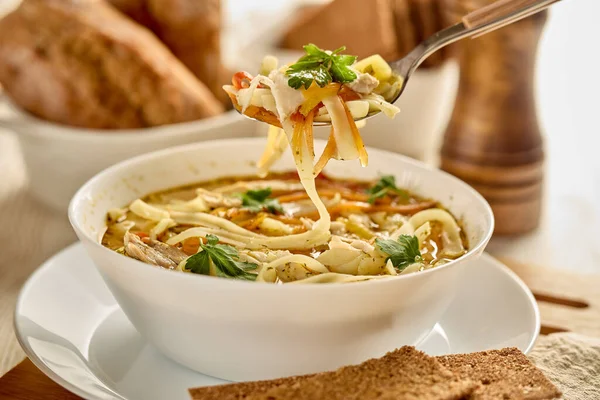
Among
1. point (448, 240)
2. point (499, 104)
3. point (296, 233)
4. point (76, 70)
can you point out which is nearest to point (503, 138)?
point (499, 104)

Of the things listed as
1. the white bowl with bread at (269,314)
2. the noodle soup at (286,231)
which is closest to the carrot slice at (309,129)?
the noodle soup at (286,231)

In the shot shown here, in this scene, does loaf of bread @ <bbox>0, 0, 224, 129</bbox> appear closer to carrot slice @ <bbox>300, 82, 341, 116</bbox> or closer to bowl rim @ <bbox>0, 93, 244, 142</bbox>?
bowl rim @ <bbox>0, 93, 244, 142</bbox>

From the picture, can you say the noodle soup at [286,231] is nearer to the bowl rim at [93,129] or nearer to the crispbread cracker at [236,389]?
the crispbread cracker at [236,389]

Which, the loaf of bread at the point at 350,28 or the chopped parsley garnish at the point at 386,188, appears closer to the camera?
the chopped parsley garnish at the point at 386,188

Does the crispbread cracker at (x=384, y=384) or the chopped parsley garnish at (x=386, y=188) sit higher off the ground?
the chopped parsley garnish at (x=386, y=188)

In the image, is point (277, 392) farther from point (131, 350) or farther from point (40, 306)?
point (40, 306)

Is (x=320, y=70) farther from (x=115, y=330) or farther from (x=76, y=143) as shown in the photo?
(x=76, y=143)

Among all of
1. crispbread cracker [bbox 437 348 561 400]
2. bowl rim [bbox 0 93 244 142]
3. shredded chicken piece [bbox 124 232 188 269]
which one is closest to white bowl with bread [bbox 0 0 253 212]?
bowl rim [bbox 0 93 244 142]
